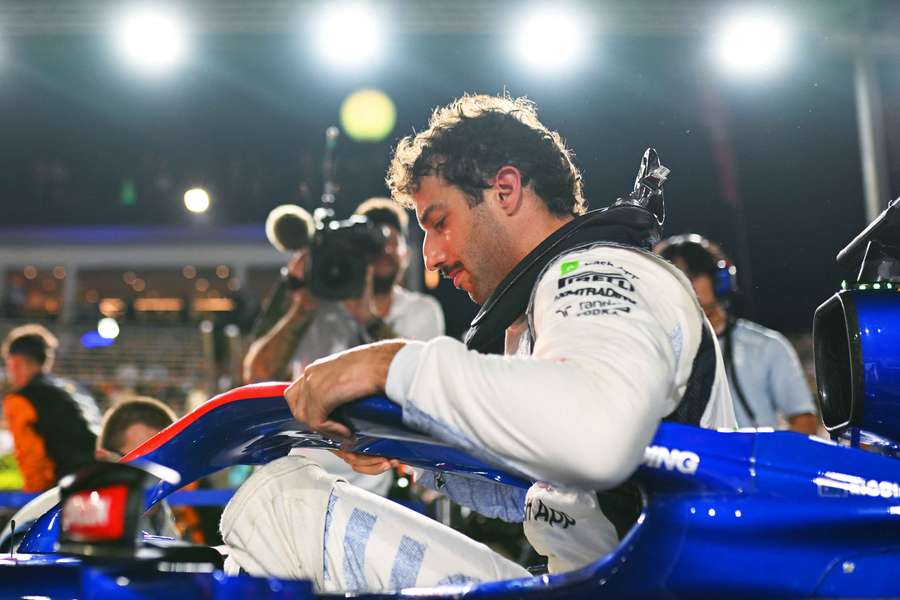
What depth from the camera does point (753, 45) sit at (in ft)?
15.4

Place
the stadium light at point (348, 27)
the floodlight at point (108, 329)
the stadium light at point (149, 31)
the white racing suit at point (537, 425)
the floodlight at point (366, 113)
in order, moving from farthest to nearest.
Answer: the floodlight at point (108, 329) → the floodlight at point (366, 113) → the stadium light at point (149, 31) → the stadium light at point (348, 27) → the white racing suit at point (537, 425)

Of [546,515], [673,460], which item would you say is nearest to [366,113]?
[546,515]

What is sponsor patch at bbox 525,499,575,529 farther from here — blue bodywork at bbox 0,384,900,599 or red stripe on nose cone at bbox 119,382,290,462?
red stripe on nose cone at bbox 119,382,290,462

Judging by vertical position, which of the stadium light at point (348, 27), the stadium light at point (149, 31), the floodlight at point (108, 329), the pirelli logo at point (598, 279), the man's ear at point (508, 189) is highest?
the stadium light at point (149, 31)

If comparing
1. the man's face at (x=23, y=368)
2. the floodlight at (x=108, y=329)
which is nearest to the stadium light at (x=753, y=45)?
the man's face at (x=23, y=368)

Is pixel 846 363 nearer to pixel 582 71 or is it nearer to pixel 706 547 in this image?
pixel 706 547

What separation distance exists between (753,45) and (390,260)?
2.07 m

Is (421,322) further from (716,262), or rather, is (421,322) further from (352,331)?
(716,262)

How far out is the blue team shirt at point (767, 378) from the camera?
13.8 ft

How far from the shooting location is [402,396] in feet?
4.30

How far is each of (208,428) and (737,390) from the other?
2.98 metres

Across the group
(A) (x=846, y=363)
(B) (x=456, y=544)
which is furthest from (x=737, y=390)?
(B) (x=456, y=544)

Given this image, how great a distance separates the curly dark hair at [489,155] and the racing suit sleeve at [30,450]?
144 inches

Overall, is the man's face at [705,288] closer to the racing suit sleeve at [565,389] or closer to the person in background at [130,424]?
the person in background at [130,424]
